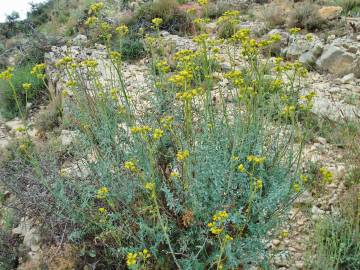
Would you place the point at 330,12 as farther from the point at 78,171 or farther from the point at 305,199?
the point at 78,171

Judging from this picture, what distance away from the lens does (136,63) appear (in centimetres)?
628

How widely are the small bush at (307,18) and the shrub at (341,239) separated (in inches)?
178

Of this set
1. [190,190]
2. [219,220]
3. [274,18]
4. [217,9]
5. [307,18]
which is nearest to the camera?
[219,220]

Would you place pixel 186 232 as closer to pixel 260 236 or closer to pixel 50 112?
pixel 260 236

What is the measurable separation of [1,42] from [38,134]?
23.6 ft

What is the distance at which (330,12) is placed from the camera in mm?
6477

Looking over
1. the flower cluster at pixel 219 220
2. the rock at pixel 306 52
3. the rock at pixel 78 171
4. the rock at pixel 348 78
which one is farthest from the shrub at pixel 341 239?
the rock at pixel 306 52

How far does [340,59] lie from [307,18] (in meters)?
1.76

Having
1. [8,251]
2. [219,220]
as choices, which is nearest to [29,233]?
[8,251]

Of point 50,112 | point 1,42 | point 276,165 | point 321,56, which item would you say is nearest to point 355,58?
point 321,56

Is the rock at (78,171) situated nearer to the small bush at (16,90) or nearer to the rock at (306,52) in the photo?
the small bush at (16,90)

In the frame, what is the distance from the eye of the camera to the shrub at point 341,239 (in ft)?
6.93

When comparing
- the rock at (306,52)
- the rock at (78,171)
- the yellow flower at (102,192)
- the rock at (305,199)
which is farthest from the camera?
the rock at (306,52)

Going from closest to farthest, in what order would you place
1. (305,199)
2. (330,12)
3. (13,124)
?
1. (305,199)
2. (13,124)
3. (330,12)
